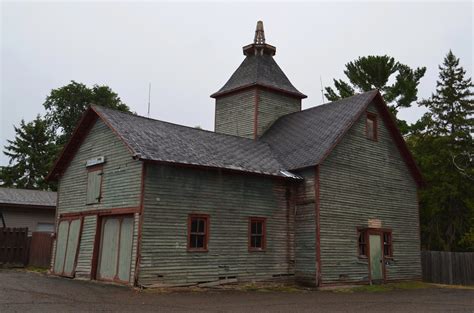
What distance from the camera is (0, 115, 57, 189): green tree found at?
55203 millimetres

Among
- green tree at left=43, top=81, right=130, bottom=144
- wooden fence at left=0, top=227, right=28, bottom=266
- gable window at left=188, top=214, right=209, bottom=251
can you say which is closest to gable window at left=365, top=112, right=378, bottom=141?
gable window at left=188, top=214, right=209, bottom=251


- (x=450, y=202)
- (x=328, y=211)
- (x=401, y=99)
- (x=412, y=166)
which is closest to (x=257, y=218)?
(x=328, y=211)

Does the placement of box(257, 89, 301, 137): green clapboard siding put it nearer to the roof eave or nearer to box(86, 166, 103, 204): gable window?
the roof eave

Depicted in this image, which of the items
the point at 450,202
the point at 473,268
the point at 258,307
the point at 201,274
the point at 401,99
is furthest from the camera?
the point at 401,99

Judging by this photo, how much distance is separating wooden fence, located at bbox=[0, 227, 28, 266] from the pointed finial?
17183 millimetres

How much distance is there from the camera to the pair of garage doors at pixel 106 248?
57.5 ft

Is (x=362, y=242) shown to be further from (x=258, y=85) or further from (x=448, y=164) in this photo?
(x=448, y=164)

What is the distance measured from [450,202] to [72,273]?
27354 millimetres

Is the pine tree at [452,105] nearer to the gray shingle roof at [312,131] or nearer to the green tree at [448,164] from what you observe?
the green tree at [448,164]

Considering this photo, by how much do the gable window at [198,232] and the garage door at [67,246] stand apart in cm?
530

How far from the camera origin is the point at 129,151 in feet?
59.5

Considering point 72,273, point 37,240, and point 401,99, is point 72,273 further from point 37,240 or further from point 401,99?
point 401,99

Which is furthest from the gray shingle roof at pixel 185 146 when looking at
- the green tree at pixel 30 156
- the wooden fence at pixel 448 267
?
the green tree at pixel 30 156

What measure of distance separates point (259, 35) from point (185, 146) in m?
13.6
